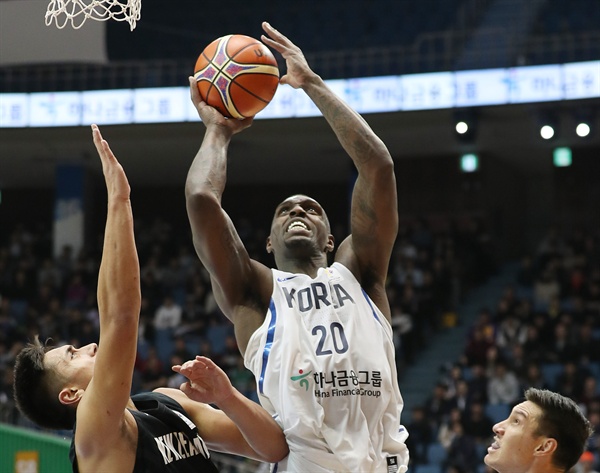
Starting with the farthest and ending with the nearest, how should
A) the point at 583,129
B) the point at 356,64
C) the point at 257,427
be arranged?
the point at 356,64
the point at 583,129
the point at 257,427

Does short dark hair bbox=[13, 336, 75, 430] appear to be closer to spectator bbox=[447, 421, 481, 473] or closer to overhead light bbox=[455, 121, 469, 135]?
spectator bbox=[447, 421, 481, 473]

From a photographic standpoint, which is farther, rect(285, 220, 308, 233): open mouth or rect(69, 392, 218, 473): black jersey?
rect(285, 220, 308, 233): open mouth

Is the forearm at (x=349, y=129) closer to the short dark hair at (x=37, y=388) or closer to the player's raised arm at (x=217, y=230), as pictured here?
the player's raised arm at (x=217, y=230)

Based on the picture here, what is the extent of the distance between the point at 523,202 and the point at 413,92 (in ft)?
21.1

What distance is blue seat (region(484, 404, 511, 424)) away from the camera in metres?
12.3

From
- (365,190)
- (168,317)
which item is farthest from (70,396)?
(168,317)

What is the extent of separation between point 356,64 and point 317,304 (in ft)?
41.8

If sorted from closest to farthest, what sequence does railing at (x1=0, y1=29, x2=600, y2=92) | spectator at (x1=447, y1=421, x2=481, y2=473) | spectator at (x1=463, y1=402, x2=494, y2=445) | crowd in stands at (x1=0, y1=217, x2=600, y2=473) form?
spectator at (x1=447, y1=421, x2=481, y2=473) < spectator at (x1=463, y1=402, x2=494, y2=445) < crowd in stands at (x1=0, y1=217, x2=600, y2=473) < railing at (x1=0, y1=29, x2=600, y2=92)

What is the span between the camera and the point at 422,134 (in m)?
17.7

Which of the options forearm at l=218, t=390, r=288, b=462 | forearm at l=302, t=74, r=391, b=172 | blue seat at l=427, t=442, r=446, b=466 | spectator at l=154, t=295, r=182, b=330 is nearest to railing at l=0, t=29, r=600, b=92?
spectator at l=154, t=295, r=182, b=330

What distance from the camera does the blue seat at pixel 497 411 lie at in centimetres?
1227

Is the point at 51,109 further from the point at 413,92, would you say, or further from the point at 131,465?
the point at 131,465

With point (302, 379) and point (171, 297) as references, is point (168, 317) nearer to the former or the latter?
point (171, 297)

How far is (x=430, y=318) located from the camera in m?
15.9
